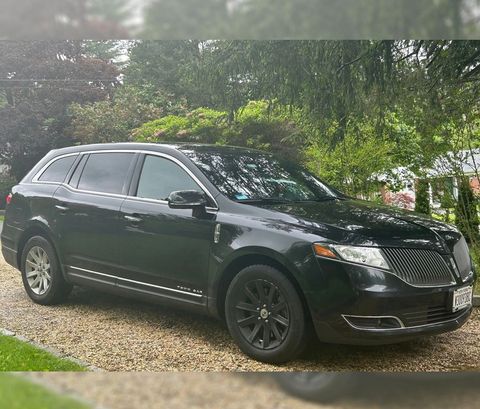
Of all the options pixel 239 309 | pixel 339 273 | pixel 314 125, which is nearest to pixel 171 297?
pixel 239 309

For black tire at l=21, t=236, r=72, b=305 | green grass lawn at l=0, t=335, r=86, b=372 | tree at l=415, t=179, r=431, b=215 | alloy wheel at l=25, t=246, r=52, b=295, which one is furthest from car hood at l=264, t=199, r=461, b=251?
alloy wheel at l=25, t=246, r=52, b=295

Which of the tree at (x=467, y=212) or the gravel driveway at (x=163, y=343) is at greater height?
the tree at (x=467, y=212)

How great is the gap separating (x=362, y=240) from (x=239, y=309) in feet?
2.86

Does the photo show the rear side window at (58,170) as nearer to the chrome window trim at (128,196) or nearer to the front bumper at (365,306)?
the chrome window trim at (128,196)

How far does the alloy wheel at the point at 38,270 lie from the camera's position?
4.33 m

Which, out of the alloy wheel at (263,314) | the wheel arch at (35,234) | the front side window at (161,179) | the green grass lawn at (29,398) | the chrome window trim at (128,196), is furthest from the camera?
the wheel arch at (35,234)

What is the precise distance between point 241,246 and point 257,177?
692 mm

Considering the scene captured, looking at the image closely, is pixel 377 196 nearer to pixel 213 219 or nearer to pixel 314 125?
pixel 314 125

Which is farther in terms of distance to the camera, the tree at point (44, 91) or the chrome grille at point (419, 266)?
the tree at point (44, 91)

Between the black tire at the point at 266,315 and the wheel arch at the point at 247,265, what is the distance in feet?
0.12

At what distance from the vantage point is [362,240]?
3039 mm

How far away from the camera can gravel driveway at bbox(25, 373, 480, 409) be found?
9.99 ft

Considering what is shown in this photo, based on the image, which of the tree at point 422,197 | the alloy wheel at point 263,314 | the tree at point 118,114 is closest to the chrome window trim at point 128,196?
the tree at point 118,114

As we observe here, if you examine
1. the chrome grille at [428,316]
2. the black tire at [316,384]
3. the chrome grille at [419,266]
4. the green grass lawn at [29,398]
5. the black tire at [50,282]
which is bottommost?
the green grass lawn at [29,398]
